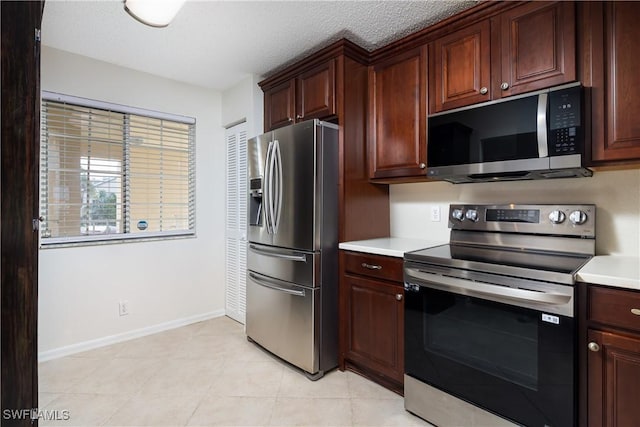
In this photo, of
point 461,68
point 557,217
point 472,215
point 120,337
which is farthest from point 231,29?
point 120,337

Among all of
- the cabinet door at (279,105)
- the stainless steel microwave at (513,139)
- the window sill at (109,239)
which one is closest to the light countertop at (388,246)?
the stainless steel microwave at (513,139)

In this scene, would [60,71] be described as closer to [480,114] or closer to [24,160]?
[24,160]

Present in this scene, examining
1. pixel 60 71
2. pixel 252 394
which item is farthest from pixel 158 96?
pixel 252 394

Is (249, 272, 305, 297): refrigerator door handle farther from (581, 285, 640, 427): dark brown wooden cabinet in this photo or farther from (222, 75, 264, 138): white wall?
(581, 285, 640, 427): dark brown wooden cabinet

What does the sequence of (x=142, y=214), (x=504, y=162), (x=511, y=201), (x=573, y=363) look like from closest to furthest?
(x=573, y=363), (x=504, y=162), (x=511, y=201), (x=142, y=214)

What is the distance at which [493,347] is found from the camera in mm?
1502

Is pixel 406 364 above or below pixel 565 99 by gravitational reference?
below

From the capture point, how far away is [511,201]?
2.01m

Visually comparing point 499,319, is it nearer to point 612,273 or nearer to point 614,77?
point 612,273

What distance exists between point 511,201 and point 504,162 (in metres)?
0.41

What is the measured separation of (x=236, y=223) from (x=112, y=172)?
120 cm

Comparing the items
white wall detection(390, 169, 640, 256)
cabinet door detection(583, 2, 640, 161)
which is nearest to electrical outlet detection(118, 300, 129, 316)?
white wall detection(390, 169, 640, 256)

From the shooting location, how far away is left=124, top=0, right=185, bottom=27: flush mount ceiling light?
1605mm

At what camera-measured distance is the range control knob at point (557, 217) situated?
1.75 m
